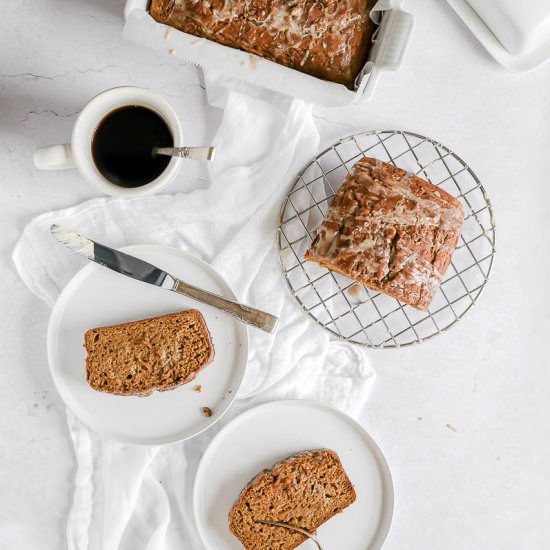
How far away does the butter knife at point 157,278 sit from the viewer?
188cm

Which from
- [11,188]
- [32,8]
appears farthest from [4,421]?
[32,8]

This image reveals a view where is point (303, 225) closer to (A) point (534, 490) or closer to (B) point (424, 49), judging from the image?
(B) point (424, 49)

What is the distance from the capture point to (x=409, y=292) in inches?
70.9

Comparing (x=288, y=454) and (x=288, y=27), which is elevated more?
(x=288, y=27)

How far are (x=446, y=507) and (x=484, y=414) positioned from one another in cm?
37

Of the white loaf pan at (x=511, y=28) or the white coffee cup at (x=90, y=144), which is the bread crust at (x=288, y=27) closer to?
the white coffee cup at (x=90, y=144)

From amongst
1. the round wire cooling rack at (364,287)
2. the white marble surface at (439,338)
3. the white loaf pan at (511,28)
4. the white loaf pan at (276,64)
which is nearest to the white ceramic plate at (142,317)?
the white marble surface at (439,338)

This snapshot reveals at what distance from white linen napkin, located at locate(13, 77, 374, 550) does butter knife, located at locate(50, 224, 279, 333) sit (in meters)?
0.12

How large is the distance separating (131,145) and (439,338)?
48.7 inches

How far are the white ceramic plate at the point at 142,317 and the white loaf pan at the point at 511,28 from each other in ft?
3.94

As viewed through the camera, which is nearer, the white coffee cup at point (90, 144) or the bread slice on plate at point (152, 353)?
the white coffee cup at point (90, 144)

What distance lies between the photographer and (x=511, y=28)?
201 centimetres

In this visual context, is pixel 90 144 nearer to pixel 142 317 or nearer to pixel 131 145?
pixel 131 145

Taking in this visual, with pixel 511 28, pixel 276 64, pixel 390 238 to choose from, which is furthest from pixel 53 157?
pixel 511 28
